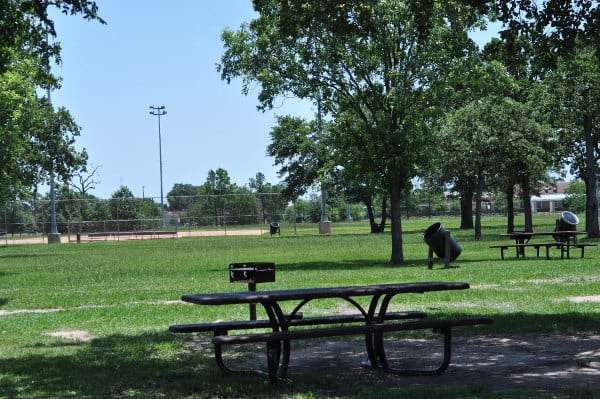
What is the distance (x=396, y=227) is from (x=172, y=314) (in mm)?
14703

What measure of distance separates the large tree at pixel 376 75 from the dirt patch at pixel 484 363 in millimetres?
16285

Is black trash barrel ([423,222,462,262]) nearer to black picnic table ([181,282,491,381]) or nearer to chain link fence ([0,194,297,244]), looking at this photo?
black picnic table ([181,282,491,381])

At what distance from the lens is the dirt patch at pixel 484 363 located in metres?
6.81

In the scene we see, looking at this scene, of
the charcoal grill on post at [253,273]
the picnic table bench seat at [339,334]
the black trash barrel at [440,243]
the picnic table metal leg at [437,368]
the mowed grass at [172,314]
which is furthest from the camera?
the black trash barrel at [440,243]

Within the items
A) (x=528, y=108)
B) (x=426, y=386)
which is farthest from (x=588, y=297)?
(x=528, y=108)

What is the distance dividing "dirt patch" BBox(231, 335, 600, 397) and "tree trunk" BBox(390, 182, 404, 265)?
1599 cm

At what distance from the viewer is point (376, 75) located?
26.2 meters

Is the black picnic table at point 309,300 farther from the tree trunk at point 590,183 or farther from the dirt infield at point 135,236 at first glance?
the dirt infield at point 135,236

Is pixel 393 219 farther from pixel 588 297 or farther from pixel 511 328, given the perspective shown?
pixel 511 328

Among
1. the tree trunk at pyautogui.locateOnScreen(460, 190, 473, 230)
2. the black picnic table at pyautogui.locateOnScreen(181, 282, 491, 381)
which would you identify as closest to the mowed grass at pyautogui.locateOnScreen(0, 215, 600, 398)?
the black picnic table at pyautogui.locateOnScreen(181, 282, 491, 381)

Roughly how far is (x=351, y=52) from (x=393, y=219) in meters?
5.48

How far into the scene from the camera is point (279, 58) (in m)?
26.1

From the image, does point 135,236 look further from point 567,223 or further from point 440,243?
point 440,243

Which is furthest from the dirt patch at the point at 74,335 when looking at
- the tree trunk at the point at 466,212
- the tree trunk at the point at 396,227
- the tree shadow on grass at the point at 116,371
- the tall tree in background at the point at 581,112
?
the tree trunk at the point at 466,212
